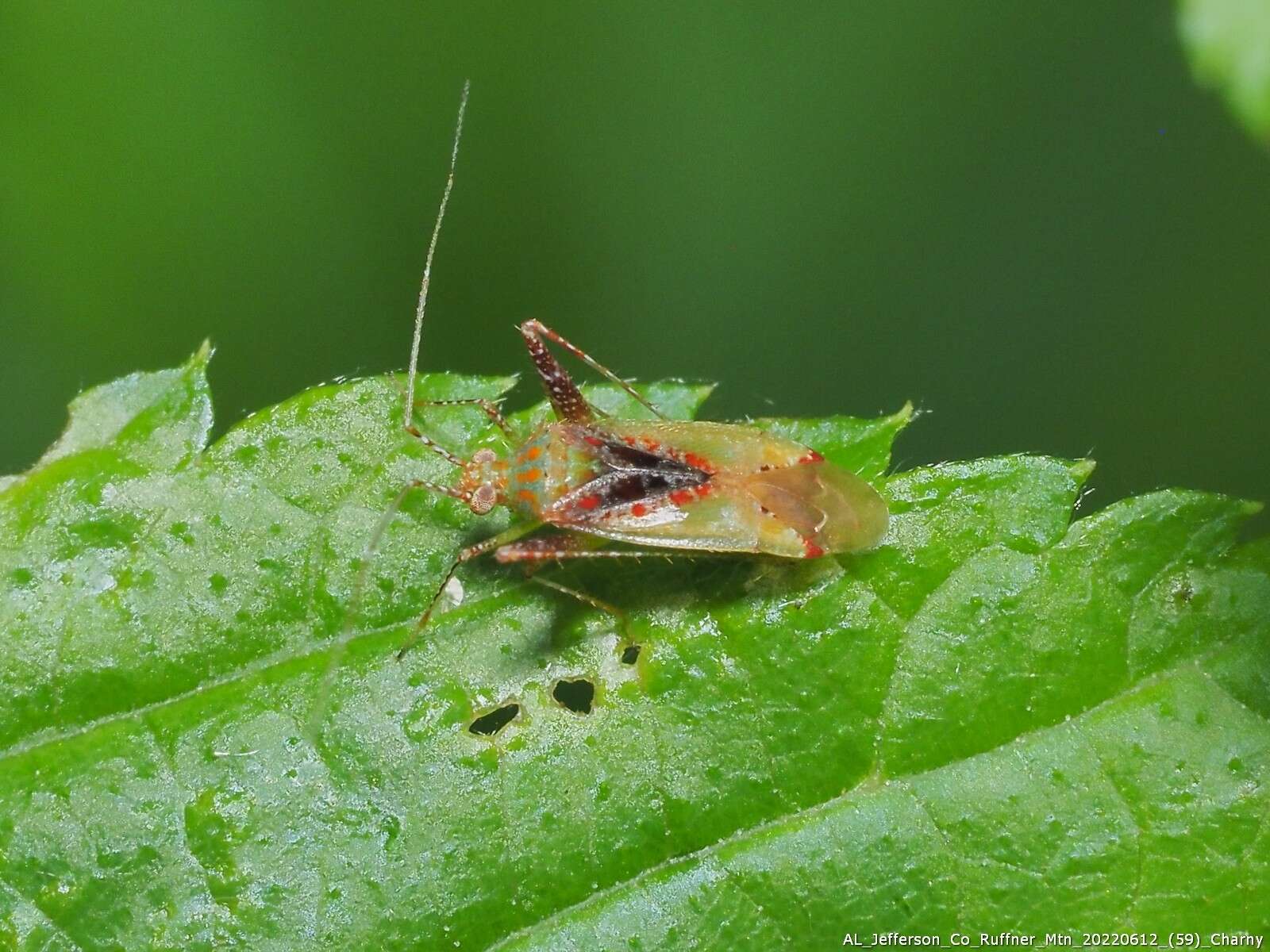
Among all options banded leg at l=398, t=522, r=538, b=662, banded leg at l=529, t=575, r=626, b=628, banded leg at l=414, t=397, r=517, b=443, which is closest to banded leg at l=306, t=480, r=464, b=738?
banded leg at l=398, t=522, r=538, b=662

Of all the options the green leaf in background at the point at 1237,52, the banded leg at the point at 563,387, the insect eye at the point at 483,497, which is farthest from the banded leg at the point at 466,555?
the green leaf in background at the point at 1237,52

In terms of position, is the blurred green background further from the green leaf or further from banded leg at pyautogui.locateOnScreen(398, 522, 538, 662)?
the green leaf

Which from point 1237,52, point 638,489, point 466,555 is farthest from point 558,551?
point 1237,52

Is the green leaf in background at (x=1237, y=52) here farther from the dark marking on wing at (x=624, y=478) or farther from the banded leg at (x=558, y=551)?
the banded leg at (x=558, y=551)

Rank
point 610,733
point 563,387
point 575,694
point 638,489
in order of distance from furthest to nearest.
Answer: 1. point 638,489
2. point 563,387
3. point 575,694
4. point 610,733

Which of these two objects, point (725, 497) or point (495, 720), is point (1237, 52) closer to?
point (725, 497)

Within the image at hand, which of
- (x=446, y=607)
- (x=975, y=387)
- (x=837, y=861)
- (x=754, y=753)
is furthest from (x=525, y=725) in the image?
(x=975, y=387)

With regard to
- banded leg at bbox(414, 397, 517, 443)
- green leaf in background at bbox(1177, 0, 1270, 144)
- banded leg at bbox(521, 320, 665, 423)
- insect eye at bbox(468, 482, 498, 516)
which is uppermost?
green leaf in background at bbox(1177, 0, 1270, 144)
